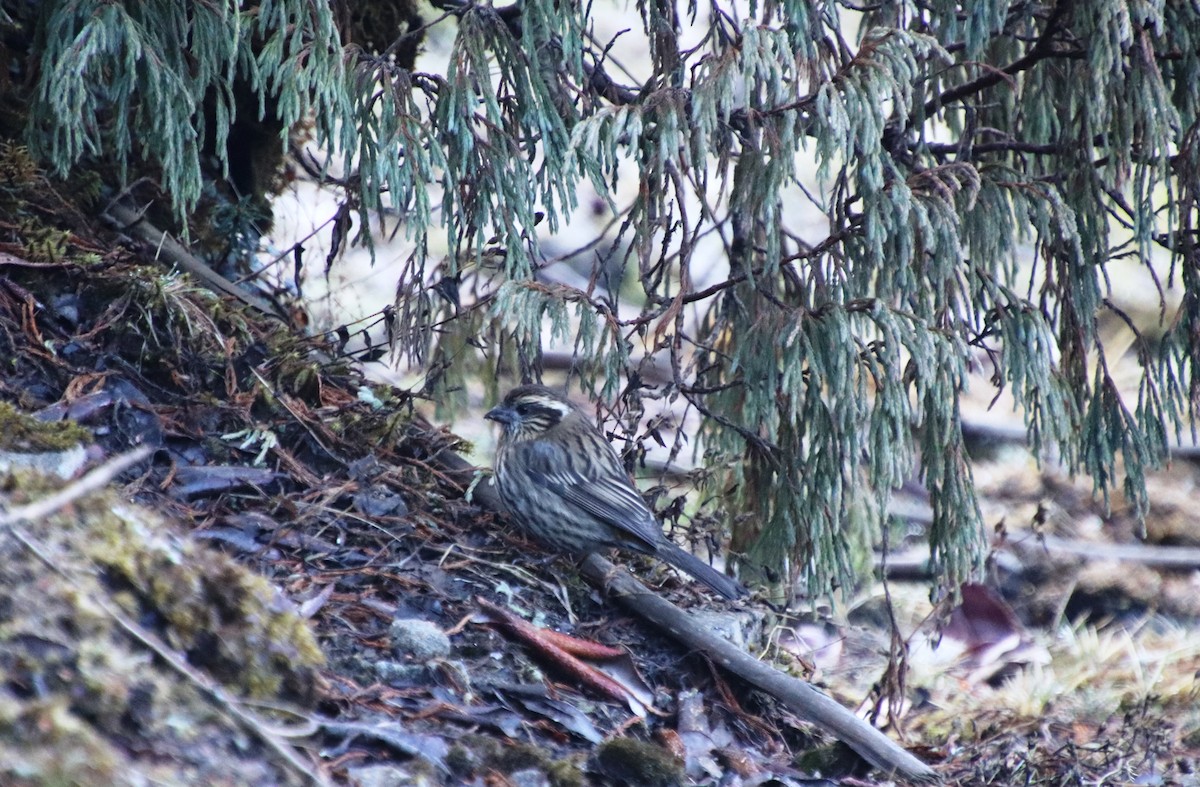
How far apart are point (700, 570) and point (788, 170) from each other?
1508mm

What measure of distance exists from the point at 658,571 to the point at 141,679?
2.75 metres

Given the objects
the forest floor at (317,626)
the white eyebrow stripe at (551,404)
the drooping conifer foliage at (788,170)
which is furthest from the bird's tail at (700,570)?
the white eyebrow stripe at (551,404)

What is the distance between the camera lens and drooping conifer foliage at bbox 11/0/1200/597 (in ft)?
13.5

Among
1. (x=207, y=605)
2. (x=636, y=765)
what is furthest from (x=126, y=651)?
(x=636, y=765)

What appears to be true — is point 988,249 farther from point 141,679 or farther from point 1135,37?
point 141,679

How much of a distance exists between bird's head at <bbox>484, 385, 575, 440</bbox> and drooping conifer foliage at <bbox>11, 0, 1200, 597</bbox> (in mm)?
428

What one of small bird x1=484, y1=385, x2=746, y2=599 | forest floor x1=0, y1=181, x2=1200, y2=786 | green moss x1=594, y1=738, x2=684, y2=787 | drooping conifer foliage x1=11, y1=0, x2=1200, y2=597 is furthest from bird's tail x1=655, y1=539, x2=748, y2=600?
green moss x1=594, y1=738, x2=684, y2=787

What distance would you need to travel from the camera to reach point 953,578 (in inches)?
189

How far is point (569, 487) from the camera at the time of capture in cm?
497

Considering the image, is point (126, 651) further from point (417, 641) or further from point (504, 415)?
point (504, 415)

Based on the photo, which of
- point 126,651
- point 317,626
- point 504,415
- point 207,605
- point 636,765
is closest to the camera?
point 126,651

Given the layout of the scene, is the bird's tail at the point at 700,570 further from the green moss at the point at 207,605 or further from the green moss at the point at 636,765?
the green moss at the point at 207,605

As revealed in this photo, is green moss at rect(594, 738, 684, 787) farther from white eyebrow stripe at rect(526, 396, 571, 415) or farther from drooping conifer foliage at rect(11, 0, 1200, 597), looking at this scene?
white eyebrow stripe at rect(526, 396, 571, 415)

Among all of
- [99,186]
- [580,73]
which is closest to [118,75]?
[99,186]
